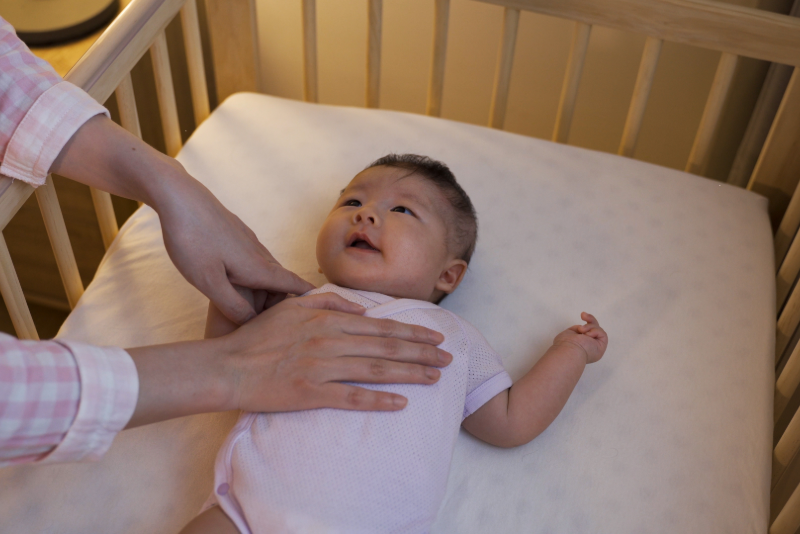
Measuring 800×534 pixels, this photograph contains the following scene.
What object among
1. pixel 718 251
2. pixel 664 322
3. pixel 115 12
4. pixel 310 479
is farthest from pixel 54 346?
pixel 115 12

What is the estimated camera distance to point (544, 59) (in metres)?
1.68

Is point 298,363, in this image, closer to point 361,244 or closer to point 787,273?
point 361,244

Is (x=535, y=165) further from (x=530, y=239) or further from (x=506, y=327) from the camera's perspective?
(x=506, y=327)

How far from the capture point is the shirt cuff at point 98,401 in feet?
1.93

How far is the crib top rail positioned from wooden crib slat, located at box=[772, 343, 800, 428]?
19.4 inches

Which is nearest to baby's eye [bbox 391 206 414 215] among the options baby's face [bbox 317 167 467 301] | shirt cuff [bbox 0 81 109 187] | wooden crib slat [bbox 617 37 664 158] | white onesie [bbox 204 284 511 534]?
baby's face [bbox 317 167 467 301]

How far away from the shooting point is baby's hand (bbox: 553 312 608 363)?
928mm

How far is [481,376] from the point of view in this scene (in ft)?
2.85

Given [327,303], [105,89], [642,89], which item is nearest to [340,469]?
[327,303]

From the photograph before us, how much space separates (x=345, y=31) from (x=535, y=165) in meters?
0.82

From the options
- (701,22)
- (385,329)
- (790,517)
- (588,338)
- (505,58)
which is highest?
(701,22)

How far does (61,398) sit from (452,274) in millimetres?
576

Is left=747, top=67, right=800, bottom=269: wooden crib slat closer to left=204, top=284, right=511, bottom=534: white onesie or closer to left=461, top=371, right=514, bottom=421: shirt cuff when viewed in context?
left=461, top=371, right=514, bottom=421: shirt cuff

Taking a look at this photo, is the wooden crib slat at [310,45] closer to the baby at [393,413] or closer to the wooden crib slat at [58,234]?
the baby at [393,413]
